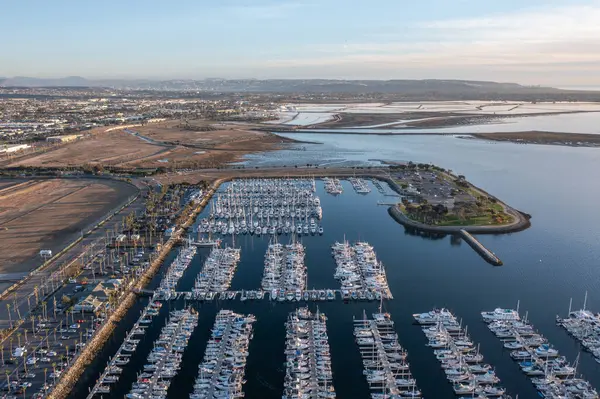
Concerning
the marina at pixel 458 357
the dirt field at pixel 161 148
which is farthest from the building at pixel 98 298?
the dirt field at pixel 161 148

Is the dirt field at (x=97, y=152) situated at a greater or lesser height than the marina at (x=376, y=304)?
greater

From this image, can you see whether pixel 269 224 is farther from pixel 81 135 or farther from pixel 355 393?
pixel 81 135

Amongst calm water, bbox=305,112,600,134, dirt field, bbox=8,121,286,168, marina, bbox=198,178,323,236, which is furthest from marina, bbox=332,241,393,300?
calm water, bbox=305,112,600,134

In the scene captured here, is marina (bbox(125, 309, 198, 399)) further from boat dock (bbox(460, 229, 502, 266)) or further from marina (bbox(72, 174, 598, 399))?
boat dock (bbox(460, 229, 502, 266))

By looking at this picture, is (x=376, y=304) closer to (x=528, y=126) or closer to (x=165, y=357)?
(x=165, y=357)

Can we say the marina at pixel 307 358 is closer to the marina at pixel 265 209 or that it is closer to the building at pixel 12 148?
the marina at pixel 265 209
